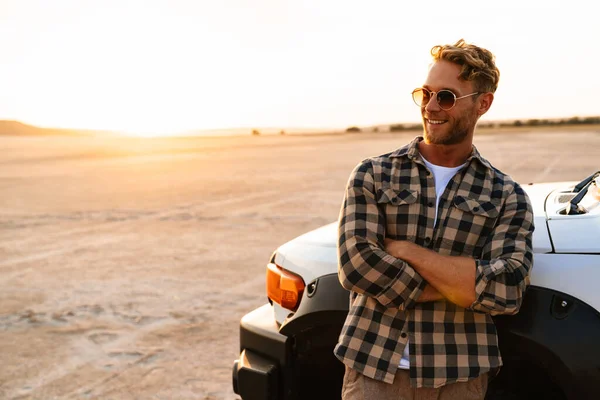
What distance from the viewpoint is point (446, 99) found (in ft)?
7.49

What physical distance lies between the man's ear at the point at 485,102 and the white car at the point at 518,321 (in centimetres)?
45

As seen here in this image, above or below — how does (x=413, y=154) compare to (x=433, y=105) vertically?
below

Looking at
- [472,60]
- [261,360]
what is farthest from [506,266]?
[261,360]

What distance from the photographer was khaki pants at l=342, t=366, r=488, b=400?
2.12m

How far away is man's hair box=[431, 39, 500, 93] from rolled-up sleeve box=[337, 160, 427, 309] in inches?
18.2

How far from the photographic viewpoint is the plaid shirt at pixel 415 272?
6.88ft

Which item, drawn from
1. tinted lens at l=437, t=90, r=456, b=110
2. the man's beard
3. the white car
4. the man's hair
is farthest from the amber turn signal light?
the man's hair

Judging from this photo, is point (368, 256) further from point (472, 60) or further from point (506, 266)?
point (472, 60)

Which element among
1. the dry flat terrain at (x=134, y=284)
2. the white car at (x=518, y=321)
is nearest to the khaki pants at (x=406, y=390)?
the white car at (x=518, y=321)

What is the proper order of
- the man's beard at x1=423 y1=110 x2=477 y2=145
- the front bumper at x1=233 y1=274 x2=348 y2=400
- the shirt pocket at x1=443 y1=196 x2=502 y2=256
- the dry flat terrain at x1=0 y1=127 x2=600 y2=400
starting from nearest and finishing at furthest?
the shirt pocket at x1=443 y1=196 x2=502 y2=256
the man's beard at x1=423 y1=110 x2=477 y2=145
the front bumper at x1=233 y1=274 x2=348 y2=400
the dry flat terrain at x1=0 y1=127 x2=600 y2=400

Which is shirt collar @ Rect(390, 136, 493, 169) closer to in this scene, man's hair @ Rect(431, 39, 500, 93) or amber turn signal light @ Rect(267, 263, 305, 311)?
man's hair @ Rect(431, 39, 500, 93)

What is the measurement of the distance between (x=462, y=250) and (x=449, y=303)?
188 millimetres

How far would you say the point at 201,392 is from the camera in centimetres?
404

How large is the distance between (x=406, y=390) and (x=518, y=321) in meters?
0.45
